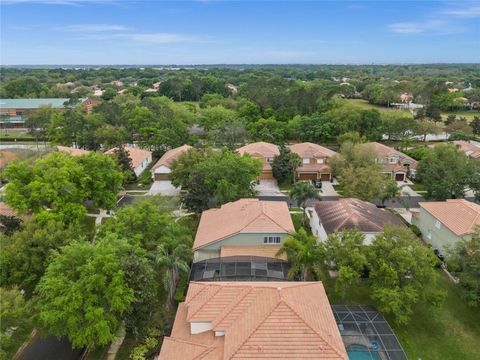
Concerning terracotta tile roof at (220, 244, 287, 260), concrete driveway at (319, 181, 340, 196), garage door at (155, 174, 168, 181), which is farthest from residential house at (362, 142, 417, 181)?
garage door at (155, 174, 168, 181)

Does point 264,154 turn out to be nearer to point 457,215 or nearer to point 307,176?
point 307,176

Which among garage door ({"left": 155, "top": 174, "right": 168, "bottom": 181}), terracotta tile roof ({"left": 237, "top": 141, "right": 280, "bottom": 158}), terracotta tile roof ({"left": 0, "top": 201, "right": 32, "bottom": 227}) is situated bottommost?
garage door ({"left": 155, "top": 174, "right": 168, "bottom": 181})

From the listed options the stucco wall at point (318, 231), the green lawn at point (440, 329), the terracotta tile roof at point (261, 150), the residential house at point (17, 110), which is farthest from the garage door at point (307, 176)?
the residential house at point (17, 110)

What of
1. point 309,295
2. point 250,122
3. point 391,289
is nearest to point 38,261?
point 309,295

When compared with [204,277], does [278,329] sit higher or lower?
higher

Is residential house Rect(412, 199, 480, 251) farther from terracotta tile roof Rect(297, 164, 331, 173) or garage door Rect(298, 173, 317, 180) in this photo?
garage door Rect(298, 173, 317, 180)

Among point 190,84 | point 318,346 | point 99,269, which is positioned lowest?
point 318,346

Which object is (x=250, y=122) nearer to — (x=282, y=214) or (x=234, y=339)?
(x=282, y=214)

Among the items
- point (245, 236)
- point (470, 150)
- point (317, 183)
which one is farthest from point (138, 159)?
point (470, 150)
